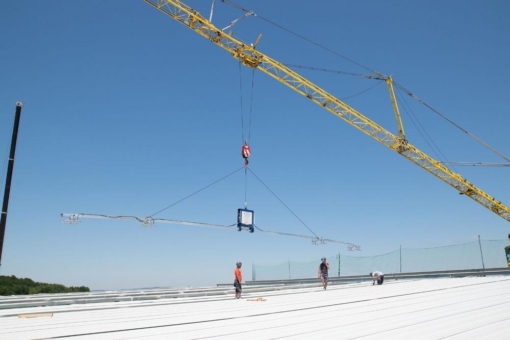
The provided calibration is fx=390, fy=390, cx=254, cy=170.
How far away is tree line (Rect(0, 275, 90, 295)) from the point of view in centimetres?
3809

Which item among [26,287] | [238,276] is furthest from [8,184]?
[26,287]

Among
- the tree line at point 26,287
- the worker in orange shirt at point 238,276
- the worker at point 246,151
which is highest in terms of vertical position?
the worker at point 246,151

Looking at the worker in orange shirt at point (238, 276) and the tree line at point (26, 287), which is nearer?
the worker in orange shirt at point (238, 276)

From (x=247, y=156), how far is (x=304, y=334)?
22.7 meters

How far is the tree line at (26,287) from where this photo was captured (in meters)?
38.1

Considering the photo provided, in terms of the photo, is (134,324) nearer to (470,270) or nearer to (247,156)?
(247,156)

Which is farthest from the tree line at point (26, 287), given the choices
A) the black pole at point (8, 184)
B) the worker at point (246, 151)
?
the worker at point (246, 151)

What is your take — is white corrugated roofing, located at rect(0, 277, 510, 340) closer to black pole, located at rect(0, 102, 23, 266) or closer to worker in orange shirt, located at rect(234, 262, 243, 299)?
worker in orange shirt, located at rect(234, 262, 243, 299)

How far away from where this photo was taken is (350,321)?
10.1 metres

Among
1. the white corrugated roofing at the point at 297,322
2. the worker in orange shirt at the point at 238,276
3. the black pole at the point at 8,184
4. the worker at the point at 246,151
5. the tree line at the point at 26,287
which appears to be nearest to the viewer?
the white corrugated roofing at the point at 297,322

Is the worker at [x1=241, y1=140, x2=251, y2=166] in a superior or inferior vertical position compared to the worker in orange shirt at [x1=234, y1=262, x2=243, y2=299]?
superior

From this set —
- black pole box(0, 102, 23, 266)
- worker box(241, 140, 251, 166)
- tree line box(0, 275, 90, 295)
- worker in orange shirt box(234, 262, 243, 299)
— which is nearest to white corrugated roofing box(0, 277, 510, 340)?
worker in orange shirt box(234, 262, 243, 299)

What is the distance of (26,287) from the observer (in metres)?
43.6

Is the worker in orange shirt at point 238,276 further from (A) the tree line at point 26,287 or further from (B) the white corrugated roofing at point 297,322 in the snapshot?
(A) the tree line at point 26,287
